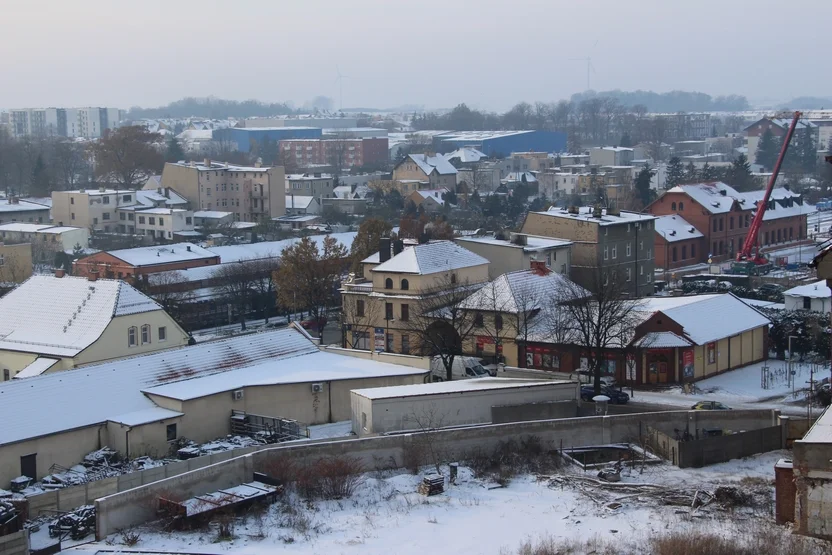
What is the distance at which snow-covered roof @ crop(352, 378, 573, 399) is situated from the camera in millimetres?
24688

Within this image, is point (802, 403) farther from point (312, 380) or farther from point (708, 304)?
point (312, 380)

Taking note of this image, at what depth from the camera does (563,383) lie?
2650cm

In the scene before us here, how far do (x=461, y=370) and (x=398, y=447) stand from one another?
781 centimetres

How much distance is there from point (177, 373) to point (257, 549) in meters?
8.47

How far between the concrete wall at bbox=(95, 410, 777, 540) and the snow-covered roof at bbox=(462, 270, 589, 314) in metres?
7.78

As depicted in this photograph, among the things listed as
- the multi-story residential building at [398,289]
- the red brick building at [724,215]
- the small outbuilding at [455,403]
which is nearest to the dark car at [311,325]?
the multi-story residential building at [398,289]

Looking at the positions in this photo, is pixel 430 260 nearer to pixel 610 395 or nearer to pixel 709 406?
pixel 610 395

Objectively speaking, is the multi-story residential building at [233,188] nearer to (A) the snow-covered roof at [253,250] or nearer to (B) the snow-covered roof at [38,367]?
(A) the snow-covered roof at [253,250]

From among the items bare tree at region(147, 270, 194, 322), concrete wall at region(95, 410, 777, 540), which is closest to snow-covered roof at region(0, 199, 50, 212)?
bare tree at region(147, 270, 194, 322)

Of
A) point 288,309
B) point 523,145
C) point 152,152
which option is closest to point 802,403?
point 288,309

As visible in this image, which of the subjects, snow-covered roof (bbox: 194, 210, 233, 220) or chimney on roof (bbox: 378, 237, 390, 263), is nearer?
chimney on roof (bbox: 378, 237, 390, 263)

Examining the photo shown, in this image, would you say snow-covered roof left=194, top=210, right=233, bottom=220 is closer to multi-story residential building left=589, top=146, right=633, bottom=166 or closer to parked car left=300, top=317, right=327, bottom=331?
parked car left=300, top=317, right=327, bottom=331

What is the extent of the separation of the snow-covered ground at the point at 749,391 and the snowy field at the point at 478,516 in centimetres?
541

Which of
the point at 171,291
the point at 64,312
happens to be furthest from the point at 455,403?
the point at 171,291
